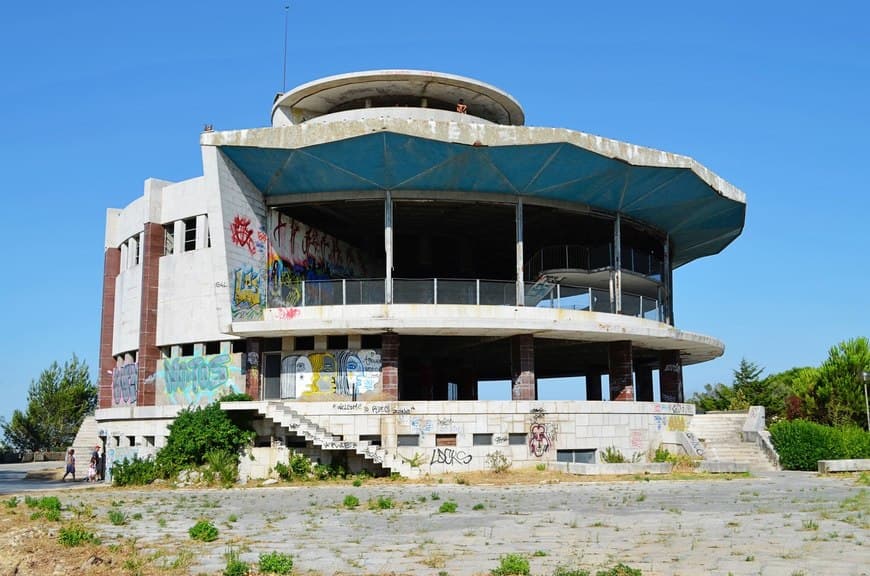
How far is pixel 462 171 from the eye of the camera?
110 feet

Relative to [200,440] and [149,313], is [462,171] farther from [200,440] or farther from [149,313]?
[149,313]

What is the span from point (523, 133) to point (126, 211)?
2198cm

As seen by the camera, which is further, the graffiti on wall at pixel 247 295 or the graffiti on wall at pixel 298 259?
the graffiti on wall at pixel 298 259

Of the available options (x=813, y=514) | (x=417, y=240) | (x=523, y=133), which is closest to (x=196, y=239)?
(x=417, y=240)

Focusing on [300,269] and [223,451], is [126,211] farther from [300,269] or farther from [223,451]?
[223,451]

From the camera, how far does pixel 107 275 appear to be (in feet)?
147

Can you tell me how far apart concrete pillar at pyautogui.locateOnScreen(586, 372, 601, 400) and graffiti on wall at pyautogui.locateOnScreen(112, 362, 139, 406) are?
91.0 feet

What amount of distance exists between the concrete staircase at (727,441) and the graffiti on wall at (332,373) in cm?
1441

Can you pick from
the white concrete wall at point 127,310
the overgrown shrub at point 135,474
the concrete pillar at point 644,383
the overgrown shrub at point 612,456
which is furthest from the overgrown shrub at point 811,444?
the white concrete wall at point 127,310

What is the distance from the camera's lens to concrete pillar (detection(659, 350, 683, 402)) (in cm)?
4112

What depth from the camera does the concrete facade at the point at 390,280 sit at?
104 ft

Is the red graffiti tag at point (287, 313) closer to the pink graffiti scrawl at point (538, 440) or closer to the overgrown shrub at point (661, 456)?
the pink graffiti scrawl at point (538, 440)

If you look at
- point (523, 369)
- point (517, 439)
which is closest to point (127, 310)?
point (523, 369)

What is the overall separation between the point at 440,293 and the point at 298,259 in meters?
7.44
